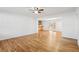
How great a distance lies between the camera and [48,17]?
1.65 m

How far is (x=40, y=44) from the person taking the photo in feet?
5.40

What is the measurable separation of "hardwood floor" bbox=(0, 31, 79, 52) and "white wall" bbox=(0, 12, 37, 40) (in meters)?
0.07

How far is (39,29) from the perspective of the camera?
1.66m

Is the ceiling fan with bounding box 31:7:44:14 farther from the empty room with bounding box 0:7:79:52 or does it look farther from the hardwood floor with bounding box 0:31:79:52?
the hardwood floor with bounding box 0:31:79:52

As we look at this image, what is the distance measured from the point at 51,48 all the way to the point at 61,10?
1.82ft

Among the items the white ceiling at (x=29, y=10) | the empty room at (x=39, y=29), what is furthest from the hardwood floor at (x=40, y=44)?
the white ceiling at (x=29, y=10)

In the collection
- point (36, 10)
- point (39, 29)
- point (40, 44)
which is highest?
point (36, 10)

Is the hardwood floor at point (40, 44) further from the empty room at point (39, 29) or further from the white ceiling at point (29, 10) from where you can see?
the white ceiling at point (29, 10)

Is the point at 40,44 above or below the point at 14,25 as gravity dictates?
below

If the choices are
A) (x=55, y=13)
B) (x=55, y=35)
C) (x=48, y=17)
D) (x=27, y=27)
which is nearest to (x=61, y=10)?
(x=55, y=13)

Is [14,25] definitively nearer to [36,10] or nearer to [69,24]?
[36,10]

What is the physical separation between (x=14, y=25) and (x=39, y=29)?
36 centimetres

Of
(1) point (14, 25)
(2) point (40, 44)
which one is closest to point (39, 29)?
(2) point (40, 44)
